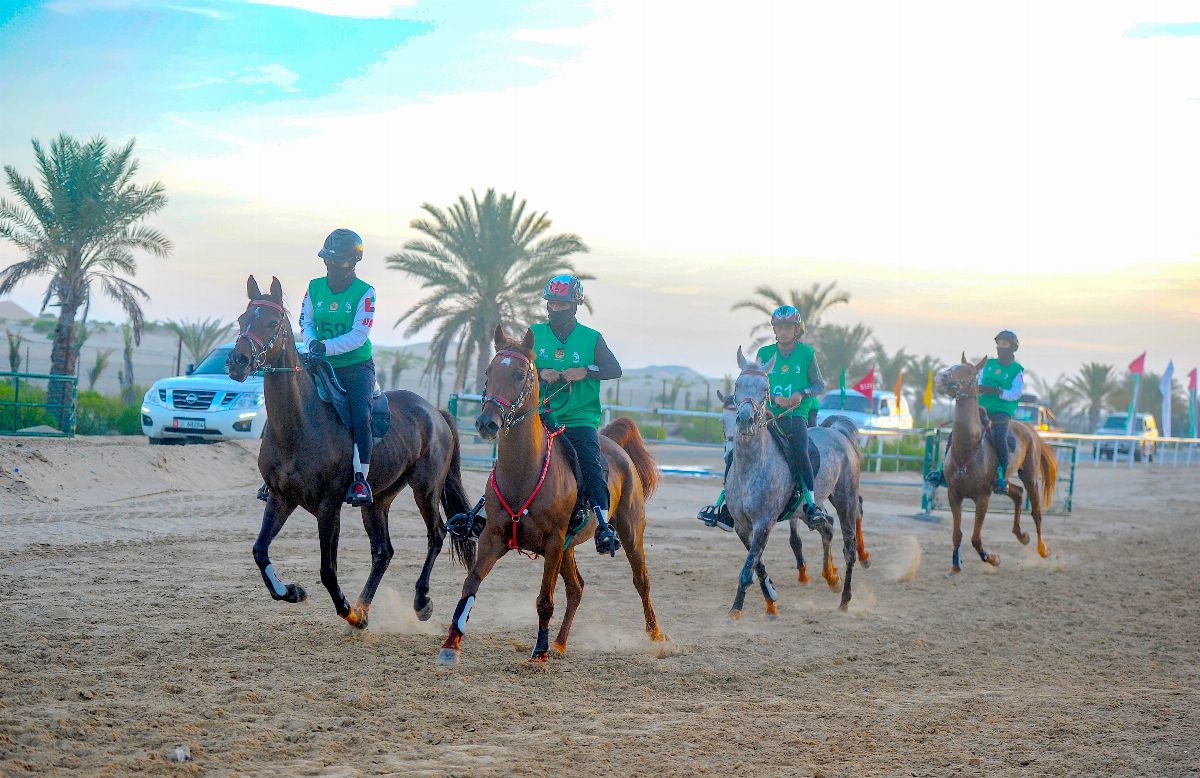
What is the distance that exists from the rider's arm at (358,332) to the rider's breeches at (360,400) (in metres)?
0.19

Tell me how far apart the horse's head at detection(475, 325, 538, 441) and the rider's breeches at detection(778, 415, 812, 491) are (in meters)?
3.97

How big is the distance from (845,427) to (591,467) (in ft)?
18.5

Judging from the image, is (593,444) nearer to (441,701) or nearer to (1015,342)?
(441,701)

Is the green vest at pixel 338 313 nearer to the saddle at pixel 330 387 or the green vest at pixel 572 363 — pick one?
the saddle at pixel 330 387

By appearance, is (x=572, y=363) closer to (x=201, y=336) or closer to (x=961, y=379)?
(x=961, y=379)

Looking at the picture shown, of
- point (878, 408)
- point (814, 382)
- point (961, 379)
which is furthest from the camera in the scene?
point (878, 408)

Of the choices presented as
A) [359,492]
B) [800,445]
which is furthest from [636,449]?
[359,492]

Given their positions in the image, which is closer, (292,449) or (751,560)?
(292,449)

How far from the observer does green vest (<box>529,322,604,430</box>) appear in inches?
307

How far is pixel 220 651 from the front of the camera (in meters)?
7.28

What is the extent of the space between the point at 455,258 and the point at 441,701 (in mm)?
27792

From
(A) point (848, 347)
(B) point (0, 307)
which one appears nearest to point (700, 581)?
(A) point (848, 347)

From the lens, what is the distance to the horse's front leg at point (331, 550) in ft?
25.7

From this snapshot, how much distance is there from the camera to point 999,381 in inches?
596
